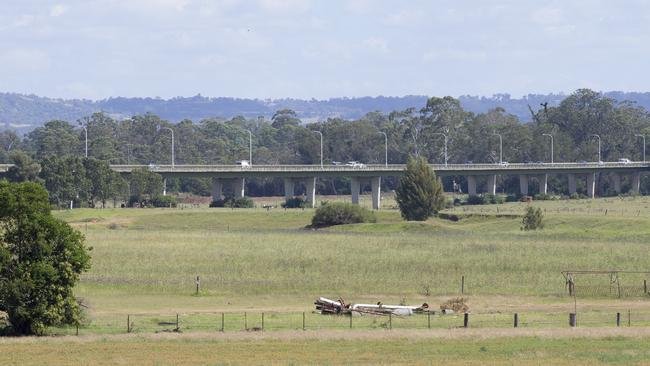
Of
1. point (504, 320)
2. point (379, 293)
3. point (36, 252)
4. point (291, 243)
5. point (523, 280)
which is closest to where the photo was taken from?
point (36, 252)

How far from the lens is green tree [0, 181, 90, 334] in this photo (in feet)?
194

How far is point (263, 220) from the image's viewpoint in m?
156

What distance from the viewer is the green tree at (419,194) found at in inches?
5871

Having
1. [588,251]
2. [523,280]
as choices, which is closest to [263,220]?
[588,251]

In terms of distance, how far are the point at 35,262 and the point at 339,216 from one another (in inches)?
3527

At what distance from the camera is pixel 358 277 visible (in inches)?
3381

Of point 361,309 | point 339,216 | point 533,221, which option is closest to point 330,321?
point 361,309

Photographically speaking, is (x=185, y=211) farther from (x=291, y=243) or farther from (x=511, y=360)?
(x=511, y=360)

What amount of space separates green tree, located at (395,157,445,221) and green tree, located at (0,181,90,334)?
88.8 m

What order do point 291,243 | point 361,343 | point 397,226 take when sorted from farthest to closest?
point 397,226, point 291,243, point 361,343

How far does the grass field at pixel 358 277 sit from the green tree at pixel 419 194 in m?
2.10

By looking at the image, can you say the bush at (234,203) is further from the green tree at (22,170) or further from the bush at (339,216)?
the bush at (339,216)

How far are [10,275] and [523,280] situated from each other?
34513mm

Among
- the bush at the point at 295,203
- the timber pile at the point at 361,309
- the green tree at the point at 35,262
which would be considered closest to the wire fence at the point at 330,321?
the timber pile at the point at 361,309
